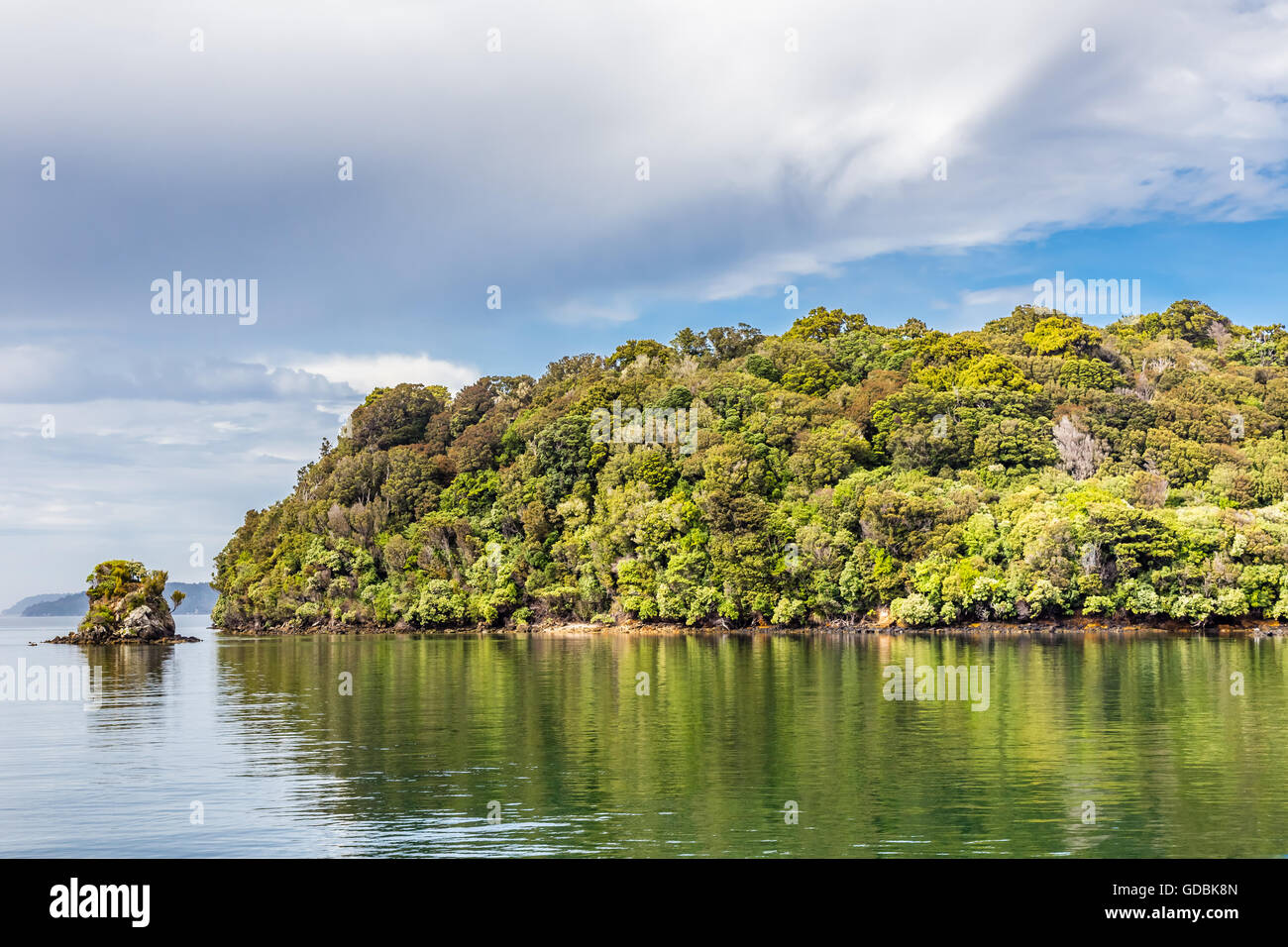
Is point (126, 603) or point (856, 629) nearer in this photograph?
point (856, 629)

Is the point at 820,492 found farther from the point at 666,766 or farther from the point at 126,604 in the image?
the point at 666,766

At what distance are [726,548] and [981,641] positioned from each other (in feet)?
94.0

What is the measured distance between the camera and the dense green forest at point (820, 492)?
8631 cm

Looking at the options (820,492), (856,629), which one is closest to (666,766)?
(856,629)

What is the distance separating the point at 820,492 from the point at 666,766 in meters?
74.3

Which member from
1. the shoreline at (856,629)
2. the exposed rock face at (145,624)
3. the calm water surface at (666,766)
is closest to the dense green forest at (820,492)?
the shoreline at (856,629)

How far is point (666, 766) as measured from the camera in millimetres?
28484

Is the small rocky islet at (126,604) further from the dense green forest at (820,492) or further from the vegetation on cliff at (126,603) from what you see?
the dense green forest at (820,492)

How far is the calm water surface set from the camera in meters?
21.4

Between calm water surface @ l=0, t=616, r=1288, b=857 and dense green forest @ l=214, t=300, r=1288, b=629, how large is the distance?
31751 millimetres

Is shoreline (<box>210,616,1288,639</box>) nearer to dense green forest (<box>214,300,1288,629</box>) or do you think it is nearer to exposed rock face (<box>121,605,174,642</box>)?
dense green forest (<box>214,300,1288,629</box>)

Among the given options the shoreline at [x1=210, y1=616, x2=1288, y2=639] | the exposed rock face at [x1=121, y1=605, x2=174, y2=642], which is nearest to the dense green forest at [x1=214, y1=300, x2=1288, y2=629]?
the shoreline at [x1=210, y1=616, x2=1288, y2=639]
